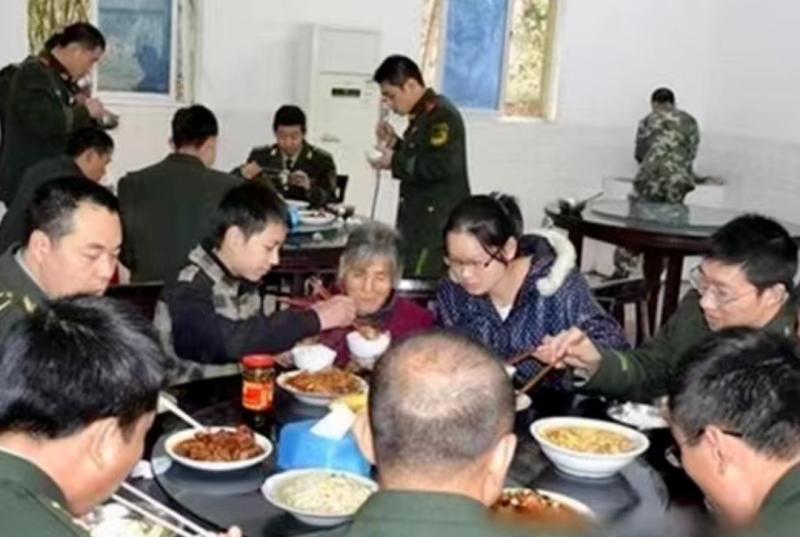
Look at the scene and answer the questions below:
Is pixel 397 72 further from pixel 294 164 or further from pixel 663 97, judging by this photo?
pixel 663 97

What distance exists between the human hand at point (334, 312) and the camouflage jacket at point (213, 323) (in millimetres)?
28

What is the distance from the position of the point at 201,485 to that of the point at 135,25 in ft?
15.8

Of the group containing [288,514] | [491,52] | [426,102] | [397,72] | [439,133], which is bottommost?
[288,514]

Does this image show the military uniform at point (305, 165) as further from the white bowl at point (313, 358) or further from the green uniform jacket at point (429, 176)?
the white bowl at point (313, 358)

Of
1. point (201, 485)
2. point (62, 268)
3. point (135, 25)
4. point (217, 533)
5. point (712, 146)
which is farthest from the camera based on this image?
point (712, 146)

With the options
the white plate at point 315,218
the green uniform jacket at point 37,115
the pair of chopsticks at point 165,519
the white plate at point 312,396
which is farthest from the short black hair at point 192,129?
the pair of chopsticks at point 165,519

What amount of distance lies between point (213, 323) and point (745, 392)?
1.60 metres

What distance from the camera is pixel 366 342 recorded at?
2.85 m

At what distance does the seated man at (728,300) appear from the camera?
8.69 feet

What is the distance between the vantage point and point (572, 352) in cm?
270

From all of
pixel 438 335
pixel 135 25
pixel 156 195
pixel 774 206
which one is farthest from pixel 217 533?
pixel 774 206

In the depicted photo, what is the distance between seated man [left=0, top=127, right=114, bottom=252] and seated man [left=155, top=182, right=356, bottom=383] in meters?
1.23

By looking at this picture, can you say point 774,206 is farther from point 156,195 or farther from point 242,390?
point 242,390

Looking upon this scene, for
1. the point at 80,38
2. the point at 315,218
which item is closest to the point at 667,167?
the point at 315,218
